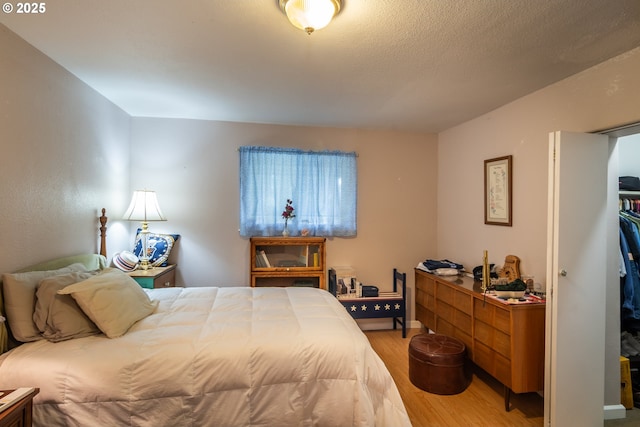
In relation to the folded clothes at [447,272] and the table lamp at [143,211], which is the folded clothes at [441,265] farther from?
the table lamp at [143,211]

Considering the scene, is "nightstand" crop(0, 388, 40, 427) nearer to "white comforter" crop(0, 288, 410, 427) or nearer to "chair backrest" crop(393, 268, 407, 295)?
"white comforter" crop(0, 288, 410, 427)

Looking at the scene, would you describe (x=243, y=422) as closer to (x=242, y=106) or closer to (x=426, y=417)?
(x=426, y=417)

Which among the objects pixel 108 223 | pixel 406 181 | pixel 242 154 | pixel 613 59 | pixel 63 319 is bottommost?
pixel 63 319

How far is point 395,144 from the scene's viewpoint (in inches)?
151

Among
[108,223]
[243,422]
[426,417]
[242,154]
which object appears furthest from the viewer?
[242,154]

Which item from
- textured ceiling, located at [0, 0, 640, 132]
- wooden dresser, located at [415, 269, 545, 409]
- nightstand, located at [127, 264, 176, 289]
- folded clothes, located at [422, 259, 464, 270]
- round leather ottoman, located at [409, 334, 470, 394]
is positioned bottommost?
round leather ottoman, located at [409, 334, 470, 394]

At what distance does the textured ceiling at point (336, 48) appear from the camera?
1551 millimetres

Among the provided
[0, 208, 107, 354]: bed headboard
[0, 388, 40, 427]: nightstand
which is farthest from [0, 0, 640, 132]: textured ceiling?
[0, 388, 40, 427]: nightstand

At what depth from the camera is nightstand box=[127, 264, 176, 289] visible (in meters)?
2.74

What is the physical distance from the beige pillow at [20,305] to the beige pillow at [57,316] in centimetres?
3

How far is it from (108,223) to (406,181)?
10.8 feet

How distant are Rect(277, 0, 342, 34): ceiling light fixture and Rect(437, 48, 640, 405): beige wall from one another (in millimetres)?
1862

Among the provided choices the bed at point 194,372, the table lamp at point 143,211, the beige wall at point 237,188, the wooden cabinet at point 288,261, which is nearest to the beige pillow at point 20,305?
the bed at point 194,372

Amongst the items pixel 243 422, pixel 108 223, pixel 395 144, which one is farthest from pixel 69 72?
pixel 395 144
